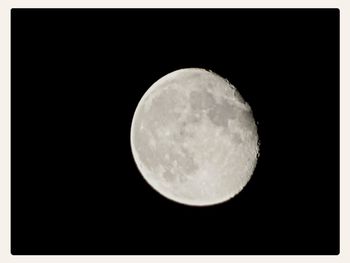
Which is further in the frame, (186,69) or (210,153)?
(186,69)

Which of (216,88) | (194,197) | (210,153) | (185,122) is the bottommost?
(194,197)

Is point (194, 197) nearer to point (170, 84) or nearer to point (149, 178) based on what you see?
point (149, 178)

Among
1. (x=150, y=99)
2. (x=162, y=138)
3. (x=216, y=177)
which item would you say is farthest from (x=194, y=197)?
(x=150, y=99)

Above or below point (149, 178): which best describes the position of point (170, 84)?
above

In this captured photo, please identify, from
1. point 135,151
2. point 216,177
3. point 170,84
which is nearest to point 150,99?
point 170,84

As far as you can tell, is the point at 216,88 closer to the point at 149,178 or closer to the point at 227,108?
the point at 227,108

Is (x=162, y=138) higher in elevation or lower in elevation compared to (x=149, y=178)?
higher
